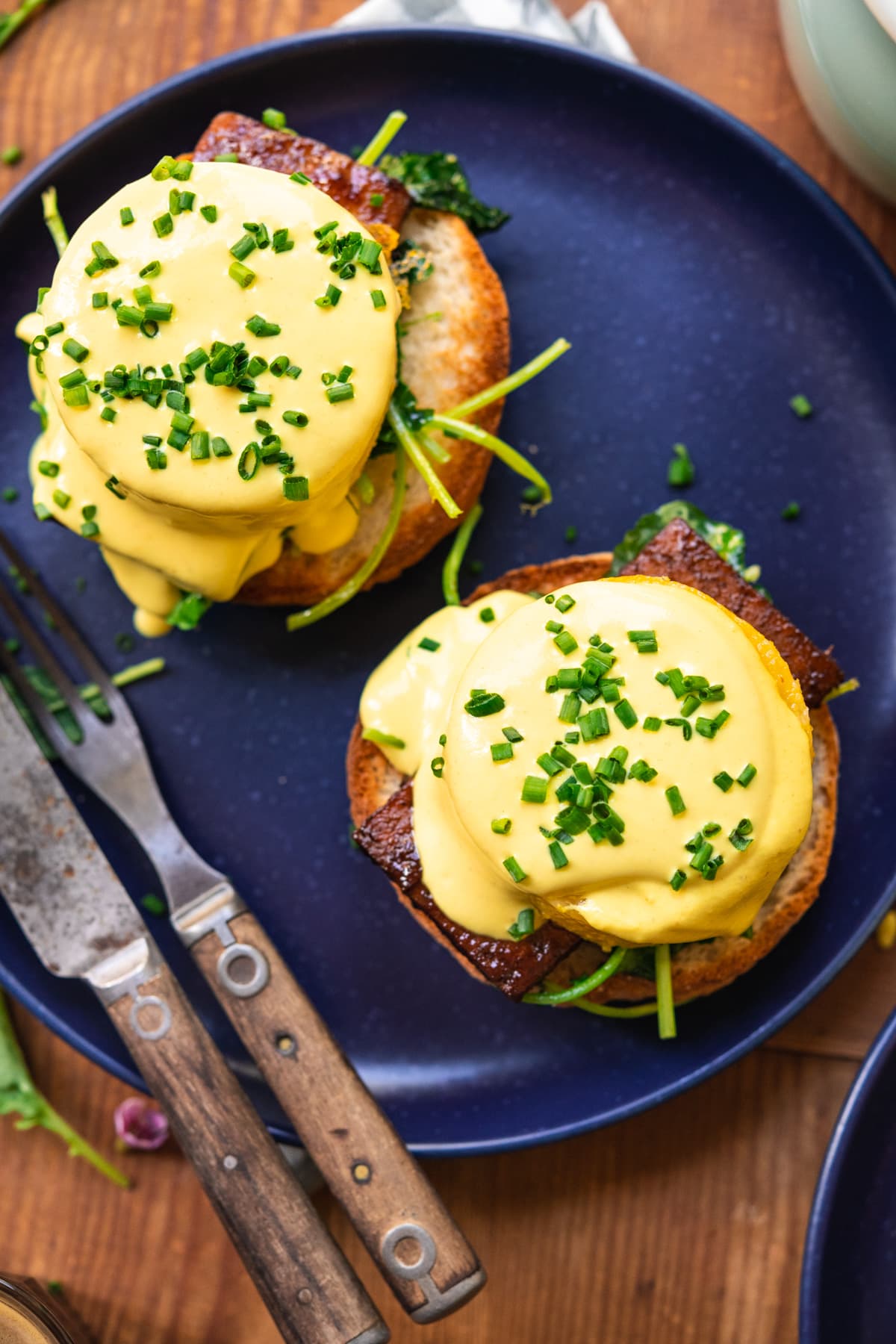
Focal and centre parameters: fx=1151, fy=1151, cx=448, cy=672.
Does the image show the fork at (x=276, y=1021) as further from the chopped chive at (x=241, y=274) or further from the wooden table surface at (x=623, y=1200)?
the chopped chive at (x=241, y=274)

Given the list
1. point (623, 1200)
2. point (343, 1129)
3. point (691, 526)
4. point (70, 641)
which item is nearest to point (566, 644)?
point (691, 526)

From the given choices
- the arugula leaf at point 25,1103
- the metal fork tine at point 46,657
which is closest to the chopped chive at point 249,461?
the metal fork tine at point 46,657

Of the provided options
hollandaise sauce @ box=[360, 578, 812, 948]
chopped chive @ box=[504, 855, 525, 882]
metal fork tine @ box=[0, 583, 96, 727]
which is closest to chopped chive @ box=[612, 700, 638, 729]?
hollandaise sauce @ box=[360, 578, 812, 948]

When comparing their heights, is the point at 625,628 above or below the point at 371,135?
below

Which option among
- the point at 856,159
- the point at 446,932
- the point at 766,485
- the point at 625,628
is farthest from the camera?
the point at 766,485

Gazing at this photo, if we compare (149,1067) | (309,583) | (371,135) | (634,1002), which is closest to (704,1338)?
(634,1002)

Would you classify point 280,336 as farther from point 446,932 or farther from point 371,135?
point 446,932
